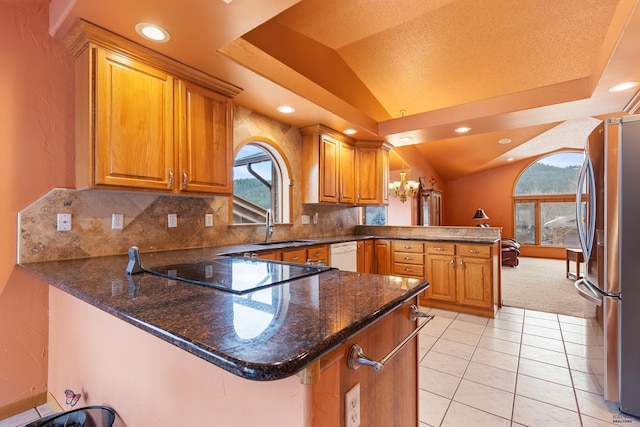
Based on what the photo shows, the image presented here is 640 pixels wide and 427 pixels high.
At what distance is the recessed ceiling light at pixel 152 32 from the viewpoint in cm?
171

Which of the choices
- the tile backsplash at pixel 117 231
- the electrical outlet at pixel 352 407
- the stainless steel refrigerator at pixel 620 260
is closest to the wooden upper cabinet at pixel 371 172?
the tile backsplash at pixel 117 231

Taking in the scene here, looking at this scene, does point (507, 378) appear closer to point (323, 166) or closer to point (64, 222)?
point (323, 166)

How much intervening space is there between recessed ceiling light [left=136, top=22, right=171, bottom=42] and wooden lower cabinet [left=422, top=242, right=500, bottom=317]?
141 inches

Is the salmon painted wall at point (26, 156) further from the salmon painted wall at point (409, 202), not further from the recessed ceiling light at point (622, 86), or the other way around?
the salmon painted wall at point (409, 202)

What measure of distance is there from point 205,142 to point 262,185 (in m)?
1.47

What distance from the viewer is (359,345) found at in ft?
2.80

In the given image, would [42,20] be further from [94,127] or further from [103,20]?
[94,127]

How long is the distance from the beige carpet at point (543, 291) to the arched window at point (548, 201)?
7.24 feet

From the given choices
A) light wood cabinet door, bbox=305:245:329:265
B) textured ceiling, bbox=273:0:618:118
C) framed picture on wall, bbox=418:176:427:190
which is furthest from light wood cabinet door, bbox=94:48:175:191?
framed picture on wall, bbox=418:176:427:190

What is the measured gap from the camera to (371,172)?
4488mm

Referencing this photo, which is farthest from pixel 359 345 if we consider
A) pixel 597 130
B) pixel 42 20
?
pixel 42 20

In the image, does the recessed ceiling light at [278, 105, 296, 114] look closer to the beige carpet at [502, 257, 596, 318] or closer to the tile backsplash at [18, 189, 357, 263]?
the tile backsplash at [18, 189, 357, 263]

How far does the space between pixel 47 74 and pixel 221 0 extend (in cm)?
131

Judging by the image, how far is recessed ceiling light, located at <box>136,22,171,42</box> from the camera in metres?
1.71
